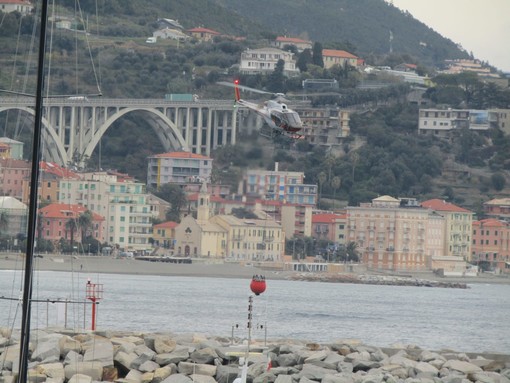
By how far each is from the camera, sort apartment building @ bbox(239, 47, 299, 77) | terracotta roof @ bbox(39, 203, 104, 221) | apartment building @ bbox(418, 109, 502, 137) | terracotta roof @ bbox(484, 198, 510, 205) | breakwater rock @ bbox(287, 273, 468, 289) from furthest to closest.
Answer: apartment building @ bbox(239, 47, 299, 77)
apartment building @ bbox(418, 109, 502, 137)
terracotta roof @ bbox(484, 198, 510, 205)
breakwater rock @ bbox(287, 273, 468, 289)
terracotta roof @ bbox(39, 203, 104, 221)

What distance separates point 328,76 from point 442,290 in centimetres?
3227

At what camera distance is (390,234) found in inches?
2763

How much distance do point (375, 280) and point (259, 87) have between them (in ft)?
83.0

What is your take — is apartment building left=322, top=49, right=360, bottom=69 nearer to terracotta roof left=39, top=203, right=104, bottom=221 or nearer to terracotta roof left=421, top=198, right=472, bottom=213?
terracotta roof left=421, top=198, right=472, bottom=213

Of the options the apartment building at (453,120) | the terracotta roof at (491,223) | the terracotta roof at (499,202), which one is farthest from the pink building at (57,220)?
the apartment building at (453,120)

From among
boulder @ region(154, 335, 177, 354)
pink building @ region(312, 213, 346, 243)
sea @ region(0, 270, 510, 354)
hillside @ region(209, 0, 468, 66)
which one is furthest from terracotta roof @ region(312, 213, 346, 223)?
hillside @ region(209, 0, 468, 66)

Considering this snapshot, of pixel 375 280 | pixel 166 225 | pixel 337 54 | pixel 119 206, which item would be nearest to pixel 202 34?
pixel 337 54

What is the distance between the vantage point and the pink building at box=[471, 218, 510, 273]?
73.1m

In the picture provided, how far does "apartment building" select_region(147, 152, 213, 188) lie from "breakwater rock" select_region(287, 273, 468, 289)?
8.07 metres

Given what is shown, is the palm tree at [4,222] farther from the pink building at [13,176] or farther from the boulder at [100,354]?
the boulder at [100,354]

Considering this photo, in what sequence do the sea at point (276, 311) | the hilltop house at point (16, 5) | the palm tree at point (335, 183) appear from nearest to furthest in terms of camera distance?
1. the sea at point (276, 311)
2. the palm tree at point (335, 183)
3. the hilltop house at point (16, 5)

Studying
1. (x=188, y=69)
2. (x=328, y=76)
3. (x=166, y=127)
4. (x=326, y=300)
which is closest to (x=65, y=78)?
(x=166, y=127)

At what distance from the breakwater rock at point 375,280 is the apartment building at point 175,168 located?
26.5 feet

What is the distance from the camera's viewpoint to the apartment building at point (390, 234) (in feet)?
229
